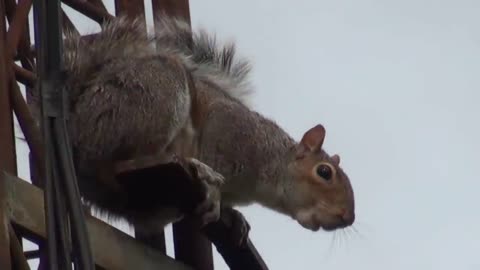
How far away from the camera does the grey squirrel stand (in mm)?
4250

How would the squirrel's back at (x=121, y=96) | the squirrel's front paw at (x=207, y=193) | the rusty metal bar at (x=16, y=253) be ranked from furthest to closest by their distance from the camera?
the squirrel's back at (x=121, y=96), the squirrel's front paw at (x=207, y=193), the rusty metal bar at (x=16, y=253)

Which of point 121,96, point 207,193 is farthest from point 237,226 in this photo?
point 121,96

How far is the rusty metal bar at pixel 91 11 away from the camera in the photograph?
15.7 ft

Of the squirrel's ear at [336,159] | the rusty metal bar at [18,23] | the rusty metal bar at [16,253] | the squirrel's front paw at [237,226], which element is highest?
the rusty metal bar at [18,23]

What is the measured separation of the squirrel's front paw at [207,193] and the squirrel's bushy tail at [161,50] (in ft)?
1.68

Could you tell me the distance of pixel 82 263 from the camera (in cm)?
257

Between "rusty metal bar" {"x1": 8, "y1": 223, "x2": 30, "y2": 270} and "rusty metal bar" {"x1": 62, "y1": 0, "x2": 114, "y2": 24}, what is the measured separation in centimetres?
166

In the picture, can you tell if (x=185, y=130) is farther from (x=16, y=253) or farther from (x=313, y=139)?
(x=16, y=253)

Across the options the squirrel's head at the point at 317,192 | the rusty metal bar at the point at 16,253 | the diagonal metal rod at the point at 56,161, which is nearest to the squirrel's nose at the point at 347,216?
the squirrel's head at the point at 317,192

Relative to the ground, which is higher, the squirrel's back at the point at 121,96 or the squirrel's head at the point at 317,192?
the squirrel's back at the point at 121,96

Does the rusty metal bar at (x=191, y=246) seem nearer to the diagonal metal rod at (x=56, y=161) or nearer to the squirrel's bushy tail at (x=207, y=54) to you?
the squirrel's bushy tail at (x=207, y=54)

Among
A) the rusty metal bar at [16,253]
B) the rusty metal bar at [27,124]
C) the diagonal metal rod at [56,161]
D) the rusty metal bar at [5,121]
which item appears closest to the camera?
the diagonal metal rod at [56,161]

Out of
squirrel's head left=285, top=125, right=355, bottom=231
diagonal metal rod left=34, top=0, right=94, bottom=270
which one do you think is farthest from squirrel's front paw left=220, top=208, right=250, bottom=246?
diagonal metal rod left=34, top=0, right=94, bottom=270

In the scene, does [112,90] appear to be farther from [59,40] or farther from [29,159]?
[59,40]
